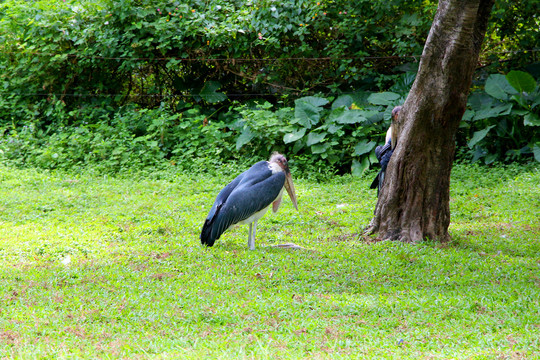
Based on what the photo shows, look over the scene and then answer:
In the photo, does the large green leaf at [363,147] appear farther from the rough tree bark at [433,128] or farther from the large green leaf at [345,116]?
the rough tree bark at [433,128]

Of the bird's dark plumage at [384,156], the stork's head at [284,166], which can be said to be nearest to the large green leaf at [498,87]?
the bird's dark plumage at [384,156]

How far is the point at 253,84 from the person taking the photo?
11.4 metres

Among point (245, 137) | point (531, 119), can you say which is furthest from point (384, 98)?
point (245, 137)

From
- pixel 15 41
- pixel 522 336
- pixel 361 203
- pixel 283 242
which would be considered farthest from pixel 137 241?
pixel 15 41

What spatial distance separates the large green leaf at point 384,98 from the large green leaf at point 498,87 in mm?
1433

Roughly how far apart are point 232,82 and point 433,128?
21.1 feet

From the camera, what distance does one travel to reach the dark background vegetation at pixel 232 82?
973 centimetres

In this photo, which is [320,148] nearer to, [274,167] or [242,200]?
[274,167]

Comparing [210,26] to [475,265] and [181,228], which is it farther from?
[475,265]

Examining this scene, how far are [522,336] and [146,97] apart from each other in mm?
9422

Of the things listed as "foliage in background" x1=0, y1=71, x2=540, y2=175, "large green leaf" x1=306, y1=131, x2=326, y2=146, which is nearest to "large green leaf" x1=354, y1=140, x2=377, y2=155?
"foliage in background" x1=0, y1=71, x2=540, y2=175

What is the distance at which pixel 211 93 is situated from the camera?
11.2 m

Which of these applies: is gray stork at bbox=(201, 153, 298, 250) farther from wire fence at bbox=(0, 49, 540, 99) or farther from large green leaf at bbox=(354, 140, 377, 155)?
wire fence at bbox=(0, 49, 540, 99)

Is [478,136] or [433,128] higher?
[433,128]
